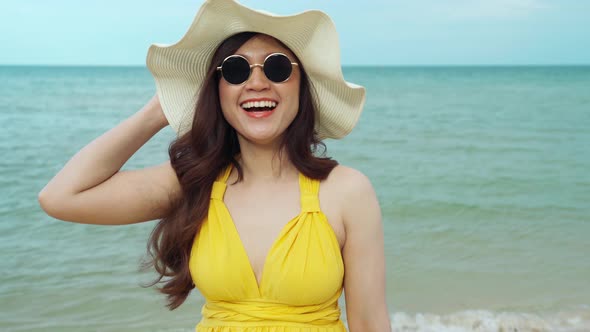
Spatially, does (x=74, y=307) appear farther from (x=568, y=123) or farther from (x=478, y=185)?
(x=568, y=123)

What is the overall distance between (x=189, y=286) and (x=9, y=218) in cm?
689

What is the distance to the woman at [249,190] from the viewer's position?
249 centimetres

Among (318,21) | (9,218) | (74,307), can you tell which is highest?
(318,21)

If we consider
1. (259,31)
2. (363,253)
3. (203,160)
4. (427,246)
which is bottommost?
(427,246)

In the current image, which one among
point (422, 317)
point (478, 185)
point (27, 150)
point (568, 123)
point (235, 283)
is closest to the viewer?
point (235, 283)

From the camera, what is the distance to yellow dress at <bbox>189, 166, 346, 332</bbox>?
97.0 inches

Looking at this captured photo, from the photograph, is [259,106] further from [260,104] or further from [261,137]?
[261,137]

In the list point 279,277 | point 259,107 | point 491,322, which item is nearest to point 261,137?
point 259,107

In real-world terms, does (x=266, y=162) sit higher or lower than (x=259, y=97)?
lower

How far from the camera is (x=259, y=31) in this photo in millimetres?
2531

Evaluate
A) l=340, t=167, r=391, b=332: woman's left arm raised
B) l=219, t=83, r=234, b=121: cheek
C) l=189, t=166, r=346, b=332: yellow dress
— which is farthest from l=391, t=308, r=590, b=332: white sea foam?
l=219, t=83, r=234, b=121: cheek

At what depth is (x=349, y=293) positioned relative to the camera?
258cm

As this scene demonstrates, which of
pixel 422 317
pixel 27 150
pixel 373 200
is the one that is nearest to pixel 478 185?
pixel 422 317

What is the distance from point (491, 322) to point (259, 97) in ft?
13.0
